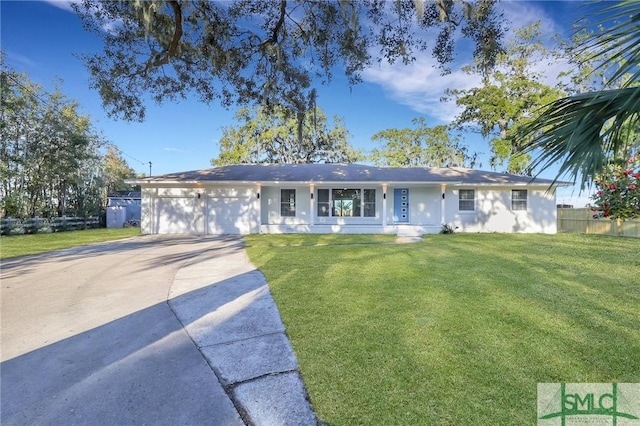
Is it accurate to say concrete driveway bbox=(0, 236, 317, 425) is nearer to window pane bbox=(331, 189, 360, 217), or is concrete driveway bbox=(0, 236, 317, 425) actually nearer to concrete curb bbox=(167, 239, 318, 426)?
concrete curb bbox=(167, 239, 318, 426)

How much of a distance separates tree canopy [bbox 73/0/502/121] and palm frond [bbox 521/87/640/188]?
6291mm

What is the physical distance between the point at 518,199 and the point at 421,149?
18310mm

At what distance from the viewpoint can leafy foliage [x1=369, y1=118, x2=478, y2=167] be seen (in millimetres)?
31484

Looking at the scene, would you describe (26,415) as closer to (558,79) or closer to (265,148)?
(558,79)

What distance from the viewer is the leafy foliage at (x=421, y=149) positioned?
103 feet

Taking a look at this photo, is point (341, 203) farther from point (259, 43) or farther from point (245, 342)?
point (245, 342)

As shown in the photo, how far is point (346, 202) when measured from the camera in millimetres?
15508

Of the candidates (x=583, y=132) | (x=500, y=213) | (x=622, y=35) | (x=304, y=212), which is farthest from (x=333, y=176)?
(x=622, y=35)

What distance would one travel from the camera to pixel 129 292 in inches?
201

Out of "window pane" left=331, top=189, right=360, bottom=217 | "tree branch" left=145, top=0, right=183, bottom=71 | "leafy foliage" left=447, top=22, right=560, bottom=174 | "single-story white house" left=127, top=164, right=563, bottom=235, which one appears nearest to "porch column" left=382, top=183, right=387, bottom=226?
"single-story white house" left=127, top=164, right=563, bottom=235

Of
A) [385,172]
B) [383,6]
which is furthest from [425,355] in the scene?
[385,172]

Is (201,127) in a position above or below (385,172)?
above

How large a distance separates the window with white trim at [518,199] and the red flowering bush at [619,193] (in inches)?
361

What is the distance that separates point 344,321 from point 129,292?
3599 mm
